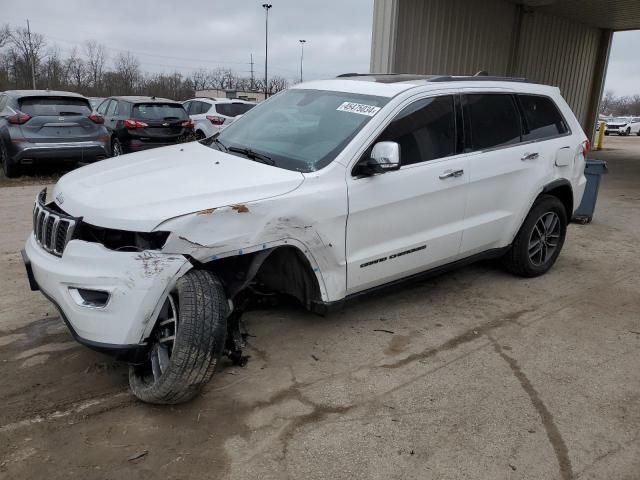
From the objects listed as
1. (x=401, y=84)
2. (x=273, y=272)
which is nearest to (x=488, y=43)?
(x=401, y=84)

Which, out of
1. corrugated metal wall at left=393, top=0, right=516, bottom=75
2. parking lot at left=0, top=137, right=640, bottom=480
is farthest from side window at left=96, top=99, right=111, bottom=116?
parking lot at left=0, top=137, right=640, bottom=480

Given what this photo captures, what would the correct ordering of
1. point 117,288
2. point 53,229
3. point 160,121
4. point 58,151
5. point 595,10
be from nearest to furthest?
point 117,288 → point 53,229 → point 58,151 → point 160,121 → point 595,10

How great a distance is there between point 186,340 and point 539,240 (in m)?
3.72

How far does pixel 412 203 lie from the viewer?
3.85 metres

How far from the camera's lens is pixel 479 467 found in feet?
8.51

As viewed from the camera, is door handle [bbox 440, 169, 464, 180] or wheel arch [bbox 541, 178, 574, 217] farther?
wheel arch [bbox 541, 178, 574, 217]

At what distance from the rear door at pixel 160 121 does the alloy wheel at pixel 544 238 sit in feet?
29.1

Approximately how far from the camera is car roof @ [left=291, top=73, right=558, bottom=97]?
3961mm

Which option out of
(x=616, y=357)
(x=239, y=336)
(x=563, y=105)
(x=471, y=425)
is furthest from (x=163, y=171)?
(x=563, y=105)

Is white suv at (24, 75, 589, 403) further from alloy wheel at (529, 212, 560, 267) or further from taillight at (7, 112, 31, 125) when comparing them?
taillight at (7, 112, 31, 125)

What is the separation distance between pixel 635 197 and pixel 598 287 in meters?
6.35

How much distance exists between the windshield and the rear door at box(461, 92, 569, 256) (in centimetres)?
102

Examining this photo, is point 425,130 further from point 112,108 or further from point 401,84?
point 112,108

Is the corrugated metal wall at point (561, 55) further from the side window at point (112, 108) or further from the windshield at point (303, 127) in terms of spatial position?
the windshield at point (303, 127)
